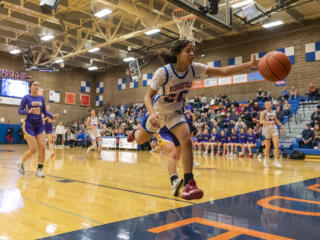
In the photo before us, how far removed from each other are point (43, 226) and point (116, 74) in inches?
848

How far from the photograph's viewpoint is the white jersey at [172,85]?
8.76 feet

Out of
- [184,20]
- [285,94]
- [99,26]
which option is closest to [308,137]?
[285,94]

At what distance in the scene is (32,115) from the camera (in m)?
4.47

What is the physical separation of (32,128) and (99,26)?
11480mm

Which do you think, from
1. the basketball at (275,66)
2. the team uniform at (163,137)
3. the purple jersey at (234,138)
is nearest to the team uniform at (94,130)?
the team uniform at (163,137)

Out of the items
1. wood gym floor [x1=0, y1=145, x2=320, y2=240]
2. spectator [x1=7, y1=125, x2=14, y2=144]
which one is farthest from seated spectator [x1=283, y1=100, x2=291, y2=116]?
spectator [x1=7, y1=125, x2=14, y2=144]

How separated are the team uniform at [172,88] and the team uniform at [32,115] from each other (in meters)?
2.51

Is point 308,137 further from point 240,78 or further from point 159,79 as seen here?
point 159,79

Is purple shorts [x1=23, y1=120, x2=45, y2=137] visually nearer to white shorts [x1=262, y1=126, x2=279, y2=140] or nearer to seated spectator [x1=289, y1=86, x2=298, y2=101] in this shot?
white shorts [x1=262, y1=126, x2=279, y2=140]

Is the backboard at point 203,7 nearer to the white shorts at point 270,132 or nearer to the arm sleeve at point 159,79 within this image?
the white shorts at point 270,132

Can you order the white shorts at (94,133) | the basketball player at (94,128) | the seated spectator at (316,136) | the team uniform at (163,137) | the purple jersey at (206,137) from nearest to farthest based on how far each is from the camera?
the team uniform at (163,137) < the basketball player at (94,128) < the white shorts at (94,133) < the seated spectator at (316,136) < the purple jersey at (206,137)

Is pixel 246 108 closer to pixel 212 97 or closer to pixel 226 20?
pixel 212 97

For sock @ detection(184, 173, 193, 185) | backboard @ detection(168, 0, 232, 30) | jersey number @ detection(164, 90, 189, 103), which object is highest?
backboard @ detection(168, 0, 232, 30)

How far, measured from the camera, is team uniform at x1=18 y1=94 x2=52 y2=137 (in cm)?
441
